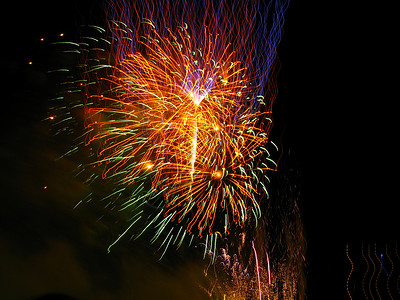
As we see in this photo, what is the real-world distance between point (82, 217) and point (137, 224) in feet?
5.14

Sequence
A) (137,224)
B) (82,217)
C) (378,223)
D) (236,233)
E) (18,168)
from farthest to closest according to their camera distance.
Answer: (236,233), (137,224), (378,223), (82,217), (18,168)

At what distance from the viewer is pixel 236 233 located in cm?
940

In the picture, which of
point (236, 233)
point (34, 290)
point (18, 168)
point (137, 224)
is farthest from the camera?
point (236, 233)

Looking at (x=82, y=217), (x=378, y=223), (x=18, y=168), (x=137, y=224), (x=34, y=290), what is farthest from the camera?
(x=137, y=224)

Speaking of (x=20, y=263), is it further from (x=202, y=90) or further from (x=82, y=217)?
(x=202, y=90)

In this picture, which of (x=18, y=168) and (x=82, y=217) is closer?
(x=18, y=168)

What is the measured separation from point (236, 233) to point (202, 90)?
4.33 metres

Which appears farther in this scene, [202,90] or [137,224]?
[137,224]

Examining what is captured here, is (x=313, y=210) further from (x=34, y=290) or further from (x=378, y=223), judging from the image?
(x=34, y=290)

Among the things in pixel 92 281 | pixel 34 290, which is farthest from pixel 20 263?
pixel 92 281

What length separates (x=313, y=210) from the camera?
8.19 metres

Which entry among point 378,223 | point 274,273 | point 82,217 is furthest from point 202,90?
point 274,273

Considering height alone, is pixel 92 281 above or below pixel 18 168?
below

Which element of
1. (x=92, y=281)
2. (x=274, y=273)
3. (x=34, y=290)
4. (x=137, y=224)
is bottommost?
(x=34, y=290)
